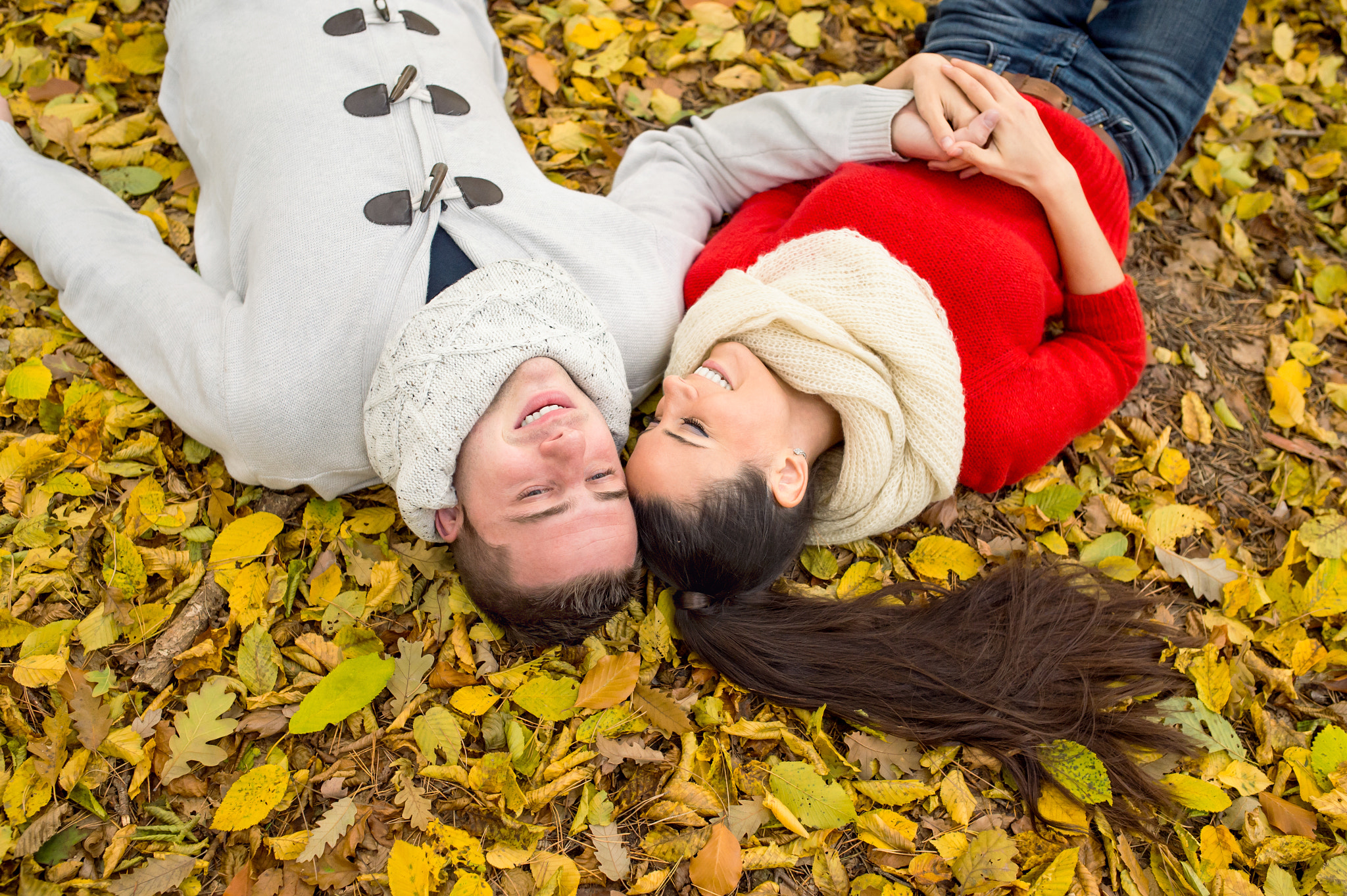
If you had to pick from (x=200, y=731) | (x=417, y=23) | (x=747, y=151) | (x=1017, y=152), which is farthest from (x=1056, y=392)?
(x=200, y=731)

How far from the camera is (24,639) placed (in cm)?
232

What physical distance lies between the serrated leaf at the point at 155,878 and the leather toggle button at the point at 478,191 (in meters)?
1.95

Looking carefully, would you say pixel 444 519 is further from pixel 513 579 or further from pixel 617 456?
pixel 617 456

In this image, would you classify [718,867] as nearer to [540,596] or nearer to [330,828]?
[540,596]

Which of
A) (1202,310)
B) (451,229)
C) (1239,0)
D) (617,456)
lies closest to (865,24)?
(1239,0)

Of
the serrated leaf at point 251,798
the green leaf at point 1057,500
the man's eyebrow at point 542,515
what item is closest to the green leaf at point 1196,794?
the green leaf at point 1057,500

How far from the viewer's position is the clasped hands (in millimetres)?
2633

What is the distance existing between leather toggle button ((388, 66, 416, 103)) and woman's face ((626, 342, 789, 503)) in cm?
123

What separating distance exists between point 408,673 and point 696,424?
1.14 meters

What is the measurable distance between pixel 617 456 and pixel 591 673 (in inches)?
26.9

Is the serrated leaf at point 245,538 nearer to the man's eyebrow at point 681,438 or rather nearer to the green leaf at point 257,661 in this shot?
the green leaf at point 257,661

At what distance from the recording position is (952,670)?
2426mm

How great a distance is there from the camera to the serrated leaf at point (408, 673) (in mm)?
2404

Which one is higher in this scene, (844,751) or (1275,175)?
(1275,175)
